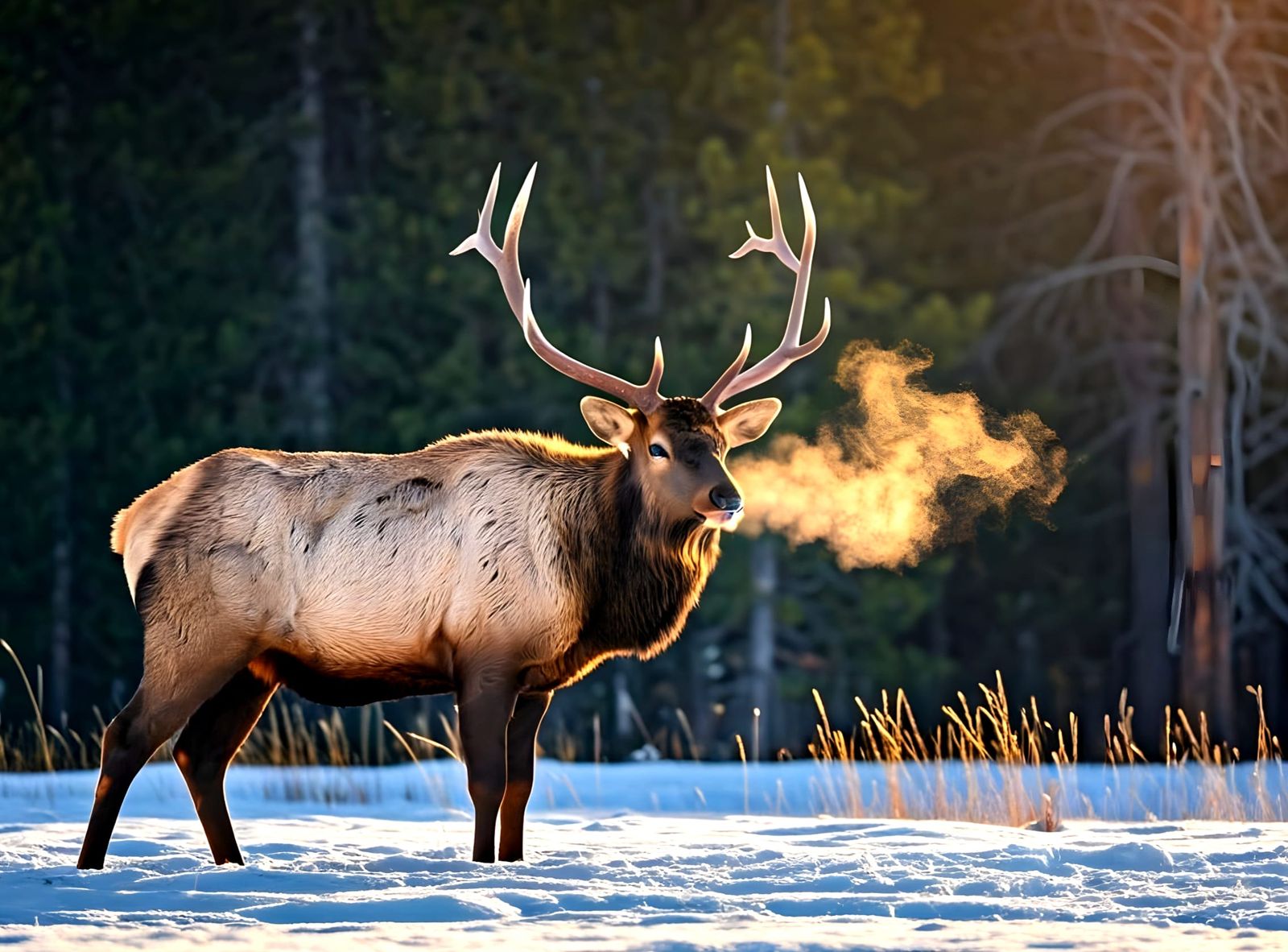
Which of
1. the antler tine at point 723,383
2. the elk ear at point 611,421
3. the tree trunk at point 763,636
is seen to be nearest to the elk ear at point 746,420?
the antler tine at point 723,383

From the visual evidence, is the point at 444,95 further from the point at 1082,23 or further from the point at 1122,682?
the point at 1122,682

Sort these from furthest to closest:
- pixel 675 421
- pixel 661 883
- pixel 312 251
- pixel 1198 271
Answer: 1. pixel 312 251
2. pixel 1198 271
3. pixel 675 421
4. pixel 661 883

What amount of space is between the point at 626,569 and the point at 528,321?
1.15m

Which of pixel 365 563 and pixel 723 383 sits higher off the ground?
pixel 723 383

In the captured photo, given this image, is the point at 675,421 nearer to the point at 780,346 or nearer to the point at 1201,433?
the point at 780,346

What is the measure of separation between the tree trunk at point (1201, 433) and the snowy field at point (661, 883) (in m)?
5.13

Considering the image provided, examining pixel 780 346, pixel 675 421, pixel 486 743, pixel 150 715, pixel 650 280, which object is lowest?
pixel 486 743

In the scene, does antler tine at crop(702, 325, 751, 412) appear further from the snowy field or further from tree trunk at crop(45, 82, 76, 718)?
tree trunk at crop(45, 82, 76, 718)

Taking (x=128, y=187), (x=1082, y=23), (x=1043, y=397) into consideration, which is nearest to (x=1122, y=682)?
(x=1043, y=397)

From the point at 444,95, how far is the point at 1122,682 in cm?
876

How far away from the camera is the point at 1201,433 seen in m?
15.1

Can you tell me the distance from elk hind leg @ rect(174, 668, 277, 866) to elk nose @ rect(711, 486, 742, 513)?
1928mm

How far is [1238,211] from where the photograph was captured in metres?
17.4

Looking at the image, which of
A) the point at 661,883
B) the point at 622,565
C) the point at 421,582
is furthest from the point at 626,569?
the point at 661,883
